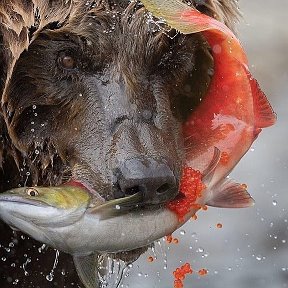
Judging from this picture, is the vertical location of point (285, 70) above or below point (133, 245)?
→ below

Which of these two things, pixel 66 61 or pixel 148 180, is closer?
pixel 148 180

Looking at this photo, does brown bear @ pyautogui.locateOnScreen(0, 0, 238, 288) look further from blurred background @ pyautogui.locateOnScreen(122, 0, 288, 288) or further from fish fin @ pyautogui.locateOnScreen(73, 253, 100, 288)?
blurred background @ pyautogui.locateOnScreen(122, 0, 288, 288)

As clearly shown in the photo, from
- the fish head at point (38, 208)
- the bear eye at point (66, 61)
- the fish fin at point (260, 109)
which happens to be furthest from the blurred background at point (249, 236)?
the fish head at point (38, 208)

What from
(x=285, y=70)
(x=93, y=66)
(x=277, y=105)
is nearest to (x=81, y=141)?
(x=93, y=66)

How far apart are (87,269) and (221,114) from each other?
918 mm

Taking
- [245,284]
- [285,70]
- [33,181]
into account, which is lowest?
[285,70]

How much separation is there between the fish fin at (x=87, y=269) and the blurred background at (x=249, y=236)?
1.45 metres

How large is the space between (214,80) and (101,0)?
2.01ft

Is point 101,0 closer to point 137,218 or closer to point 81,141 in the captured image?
point 81,141

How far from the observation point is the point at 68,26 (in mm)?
3518

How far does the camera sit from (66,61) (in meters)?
3.59

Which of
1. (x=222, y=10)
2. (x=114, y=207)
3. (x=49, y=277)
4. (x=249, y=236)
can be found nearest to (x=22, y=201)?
(x=114, y=207)

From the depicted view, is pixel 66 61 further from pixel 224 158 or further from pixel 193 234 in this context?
pixel 193 234

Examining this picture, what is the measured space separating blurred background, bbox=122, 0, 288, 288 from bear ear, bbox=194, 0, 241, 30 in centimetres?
13
